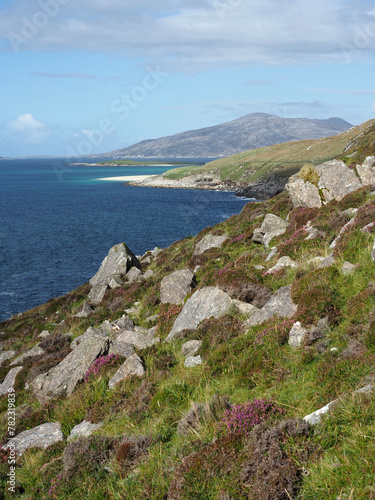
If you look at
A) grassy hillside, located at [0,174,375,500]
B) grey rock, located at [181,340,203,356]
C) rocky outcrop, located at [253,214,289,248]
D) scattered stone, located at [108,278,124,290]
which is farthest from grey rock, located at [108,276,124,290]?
grey rock, located at [181,340,203,356]

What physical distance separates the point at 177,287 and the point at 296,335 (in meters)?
9.85

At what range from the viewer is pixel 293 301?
422 inches

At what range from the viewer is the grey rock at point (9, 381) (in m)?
17.4

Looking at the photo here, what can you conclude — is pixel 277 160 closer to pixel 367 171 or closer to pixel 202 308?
pixel 367 171

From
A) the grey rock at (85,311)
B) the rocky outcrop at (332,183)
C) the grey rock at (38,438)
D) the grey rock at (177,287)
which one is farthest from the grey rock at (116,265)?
the grey rock at (38,438)

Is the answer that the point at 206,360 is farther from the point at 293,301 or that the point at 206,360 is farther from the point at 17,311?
the point at 17,311

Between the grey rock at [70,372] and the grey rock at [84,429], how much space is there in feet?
9.46

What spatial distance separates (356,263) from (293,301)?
2.16m

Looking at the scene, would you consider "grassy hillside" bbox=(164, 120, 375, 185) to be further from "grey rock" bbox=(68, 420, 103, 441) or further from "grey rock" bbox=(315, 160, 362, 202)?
"grey rock" bbox=(68, 420, 103, 441)

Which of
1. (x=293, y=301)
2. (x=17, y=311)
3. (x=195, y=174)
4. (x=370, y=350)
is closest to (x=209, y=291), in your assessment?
(x=293, y=301)

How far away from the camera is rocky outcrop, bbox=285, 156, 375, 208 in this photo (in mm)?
22500

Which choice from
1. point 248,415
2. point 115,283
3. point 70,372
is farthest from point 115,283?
point 248,415

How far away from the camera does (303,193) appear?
24.8 m

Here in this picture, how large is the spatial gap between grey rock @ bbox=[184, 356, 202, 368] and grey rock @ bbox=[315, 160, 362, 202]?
15.7m
